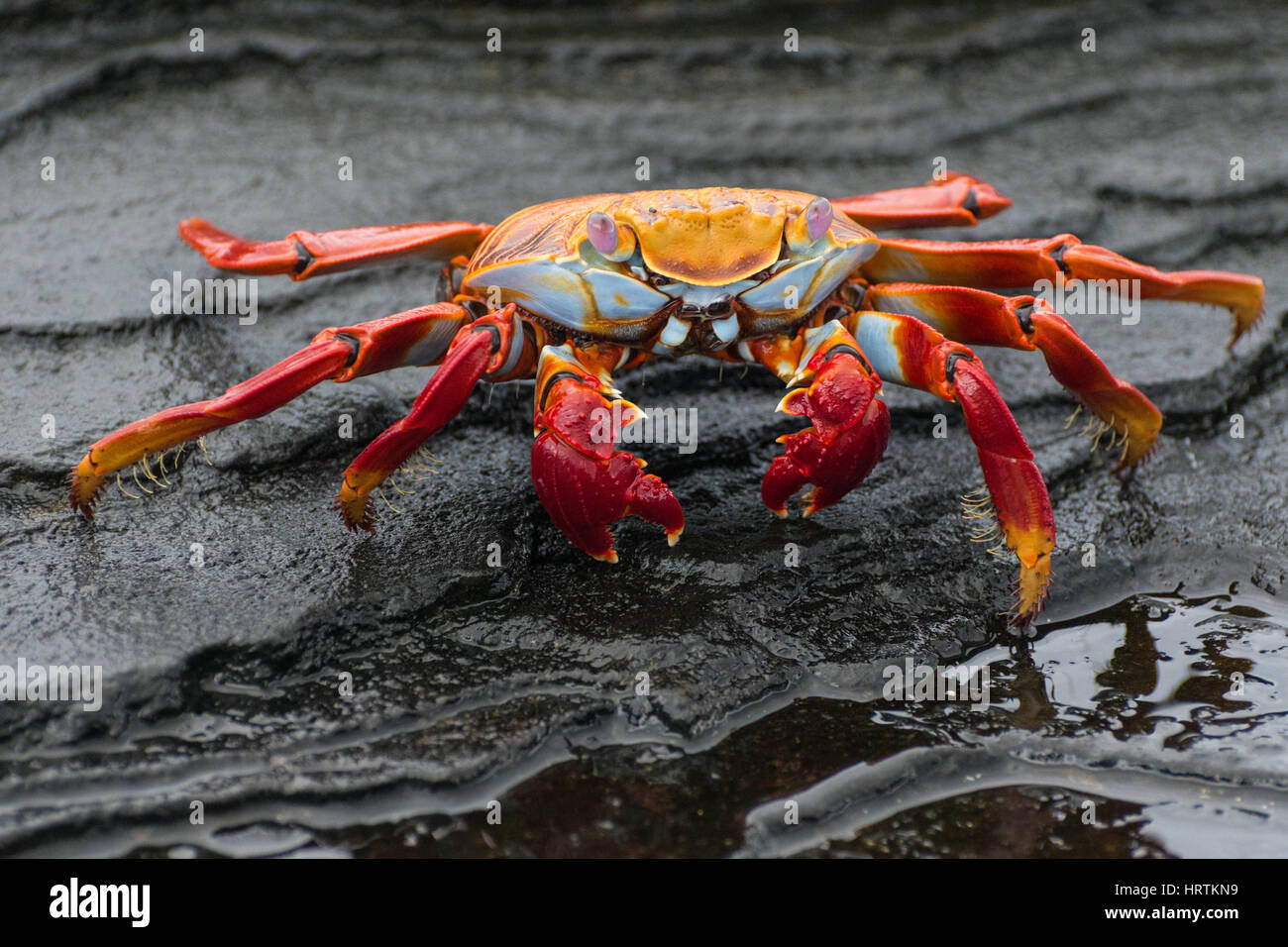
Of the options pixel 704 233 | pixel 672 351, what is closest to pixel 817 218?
pixel 704 233

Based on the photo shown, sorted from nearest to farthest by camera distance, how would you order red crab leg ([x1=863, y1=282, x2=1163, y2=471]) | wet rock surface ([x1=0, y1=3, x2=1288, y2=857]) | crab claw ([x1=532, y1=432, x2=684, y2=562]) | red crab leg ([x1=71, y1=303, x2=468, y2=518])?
1. wet rock surface ([x1=0, y1=3, x2=1288, y2=857])
2. crab claw ([x1=532, y1=432, x2=684, y2=562])
3. red crab leg ([x1=71, y1=303, x2=468, y2=518])
4. red crab leg ([x1=863, y1=282, x2=1163, y2=471])

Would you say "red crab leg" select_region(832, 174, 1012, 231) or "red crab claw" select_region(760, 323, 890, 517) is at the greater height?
"red crab leg" select_region(832, 174, 1012, 231)

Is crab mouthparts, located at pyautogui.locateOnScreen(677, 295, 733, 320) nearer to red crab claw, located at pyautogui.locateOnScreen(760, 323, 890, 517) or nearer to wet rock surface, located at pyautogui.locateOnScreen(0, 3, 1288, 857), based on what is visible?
red crab claw, located at pyautogui.locateOnScreen(760, 323, 890, 517)

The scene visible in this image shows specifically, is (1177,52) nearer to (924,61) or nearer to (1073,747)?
(924,61)

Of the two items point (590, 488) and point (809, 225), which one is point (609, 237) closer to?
point (809, 225)

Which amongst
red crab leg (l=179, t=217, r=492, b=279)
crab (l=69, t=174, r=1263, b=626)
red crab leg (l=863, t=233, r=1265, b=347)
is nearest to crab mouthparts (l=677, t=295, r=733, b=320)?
crab (l=69, t=174, r=1263, b=626)

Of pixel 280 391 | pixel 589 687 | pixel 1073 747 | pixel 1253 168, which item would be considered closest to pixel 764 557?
pixel 589 687
